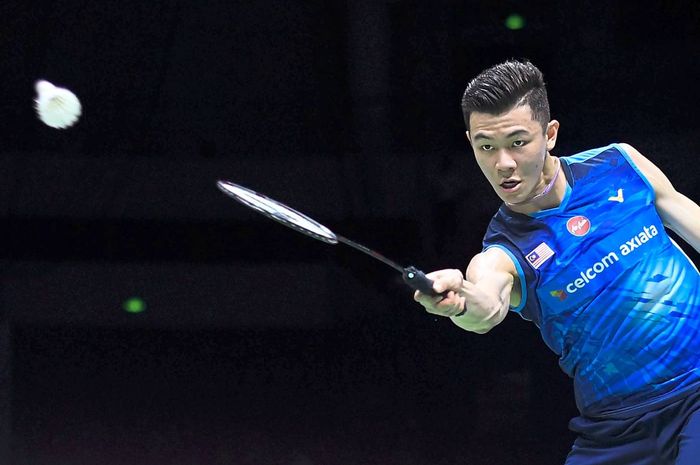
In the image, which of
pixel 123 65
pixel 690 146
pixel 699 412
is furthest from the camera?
pixel 123 65

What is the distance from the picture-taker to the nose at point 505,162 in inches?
94.4

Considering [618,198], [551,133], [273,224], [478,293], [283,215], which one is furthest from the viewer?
[273,224]

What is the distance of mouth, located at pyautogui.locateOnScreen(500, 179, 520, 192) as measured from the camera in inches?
95.7

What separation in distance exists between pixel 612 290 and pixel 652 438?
1.16ft

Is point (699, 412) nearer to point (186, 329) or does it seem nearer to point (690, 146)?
point (690, 146)

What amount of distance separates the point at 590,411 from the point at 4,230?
359 centimetres

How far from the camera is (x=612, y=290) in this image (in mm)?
2418

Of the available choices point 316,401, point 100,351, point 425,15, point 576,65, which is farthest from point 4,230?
point 576,65

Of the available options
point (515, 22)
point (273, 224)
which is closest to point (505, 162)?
point (515, 22)

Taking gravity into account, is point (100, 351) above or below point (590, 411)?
above

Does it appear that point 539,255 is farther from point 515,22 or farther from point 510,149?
point 515,22

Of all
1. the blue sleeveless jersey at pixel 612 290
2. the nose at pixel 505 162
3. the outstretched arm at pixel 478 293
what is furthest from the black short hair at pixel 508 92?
the outstretched arm at pixel 478 293

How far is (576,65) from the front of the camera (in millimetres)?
4742

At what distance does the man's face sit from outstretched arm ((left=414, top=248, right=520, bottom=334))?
180mm
